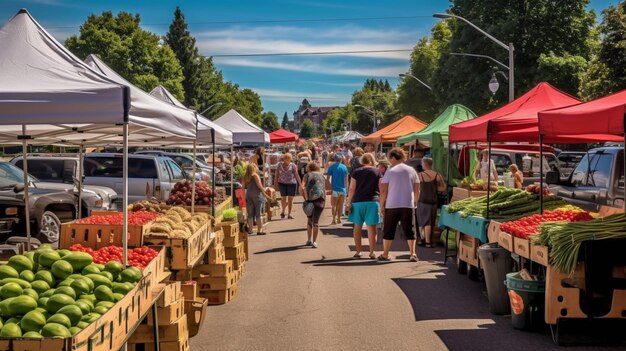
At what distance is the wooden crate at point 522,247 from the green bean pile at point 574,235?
1.97ft

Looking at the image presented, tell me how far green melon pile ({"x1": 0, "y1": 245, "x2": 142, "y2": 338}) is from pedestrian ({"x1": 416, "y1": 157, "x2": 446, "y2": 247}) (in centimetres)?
1010

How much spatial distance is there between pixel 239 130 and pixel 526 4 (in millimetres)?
32004

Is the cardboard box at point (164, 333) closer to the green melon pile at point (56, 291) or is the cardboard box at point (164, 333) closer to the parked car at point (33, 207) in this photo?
the green melon pile at point (56, 291)

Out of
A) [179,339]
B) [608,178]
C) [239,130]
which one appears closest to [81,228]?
[179,339]

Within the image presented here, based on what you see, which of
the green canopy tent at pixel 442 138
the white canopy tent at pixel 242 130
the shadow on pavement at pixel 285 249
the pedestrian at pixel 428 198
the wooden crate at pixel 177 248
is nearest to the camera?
the wooden crate at pixel 177 248

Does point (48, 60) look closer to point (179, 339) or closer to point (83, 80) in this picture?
point (83, 80)

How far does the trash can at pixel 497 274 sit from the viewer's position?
931 centimetres

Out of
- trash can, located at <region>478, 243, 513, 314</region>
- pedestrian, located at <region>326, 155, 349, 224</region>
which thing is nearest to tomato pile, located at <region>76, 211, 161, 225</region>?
trash can, located at <region>478, 243, 513, 314</region>

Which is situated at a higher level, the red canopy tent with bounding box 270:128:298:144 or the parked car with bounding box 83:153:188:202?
the red canopy tent with bounding box 270:128:298:144

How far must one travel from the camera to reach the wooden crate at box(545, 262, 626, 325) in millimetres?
7793

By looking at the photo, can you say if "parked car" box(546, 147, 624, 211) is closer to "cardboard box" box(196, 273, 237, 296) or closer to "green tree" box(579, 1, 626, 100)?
"cardboard box" box(196, 273, 237, 296)

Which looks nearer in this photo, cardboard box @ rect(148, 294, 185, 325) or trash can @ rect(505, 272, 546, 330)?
cardboard box @ rect(148, 294, 185, 325)

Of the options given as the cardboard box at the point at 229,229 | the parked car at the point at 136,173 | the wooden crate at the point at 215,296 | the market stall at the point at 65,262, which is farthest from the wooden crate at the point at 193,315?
the parked car at the point at 136,173

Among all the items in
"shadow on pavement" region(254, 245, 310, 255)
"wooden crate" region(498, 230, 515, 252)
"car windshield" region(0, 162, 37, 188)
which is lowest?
"shadow on pavement" region(254, 245, 310, 255)
